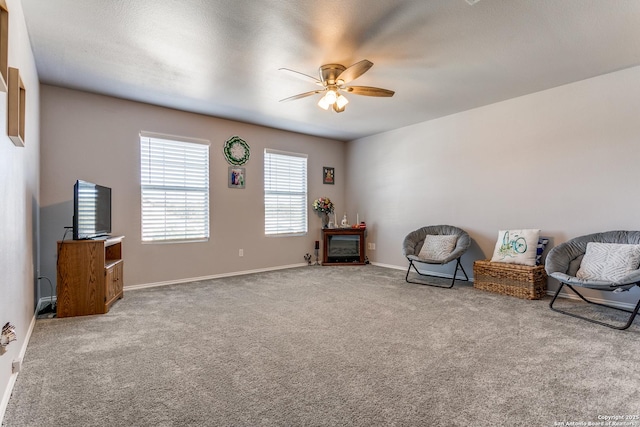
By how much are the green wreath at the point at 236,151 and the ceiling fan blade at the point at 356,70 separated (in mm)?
2557

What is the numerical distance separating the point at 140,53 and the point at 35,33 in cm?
75

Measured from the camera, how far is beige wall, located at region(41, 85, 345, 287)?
12.5 feet

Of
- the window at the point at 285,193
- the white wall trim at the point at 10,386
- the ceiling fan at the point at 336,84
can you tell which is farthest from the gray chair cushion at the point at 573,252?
the white wall trim at the point at 10,386

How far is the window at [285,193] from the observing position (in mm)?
5652

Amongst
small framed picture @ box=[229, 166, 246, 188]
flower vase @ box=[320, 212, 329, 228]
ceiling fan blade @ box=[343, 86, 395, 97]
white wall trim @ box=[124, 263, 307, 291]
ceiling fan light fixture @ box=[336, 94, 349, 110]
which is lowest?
white wall trim @ box=[124, 263, 307, 291]

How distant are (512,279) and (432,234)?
4.51ft

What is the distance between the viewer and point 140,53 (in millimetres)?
3004

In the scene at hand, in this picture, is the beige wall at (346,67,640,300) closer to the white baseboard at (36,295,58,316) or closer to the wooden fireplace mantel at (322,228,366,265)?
the wooden fireplace mantel at (322,228,366,265)

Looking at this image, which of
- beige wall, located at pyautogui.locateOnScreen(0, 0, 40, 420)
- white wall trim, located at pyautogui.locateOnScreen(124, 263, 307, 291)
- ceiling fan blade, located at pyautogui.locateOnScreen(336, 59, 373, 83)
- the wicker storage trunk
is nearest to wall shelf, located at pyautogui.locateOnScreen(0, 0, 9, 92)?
beige wall, located at pyautogui.locateOnScreen(0, 0, 40, 420)

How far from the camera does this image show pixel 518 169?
13.9 feet

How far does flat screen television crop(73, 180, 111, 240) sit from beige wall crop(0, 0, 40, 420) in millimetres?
344

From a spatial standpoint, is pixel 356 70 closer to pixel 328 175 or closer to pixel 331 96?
pixel 331 96

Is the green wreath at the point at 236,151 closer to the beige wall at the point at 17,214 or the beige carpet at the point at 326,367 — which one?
the beige wall at the point at 17,214

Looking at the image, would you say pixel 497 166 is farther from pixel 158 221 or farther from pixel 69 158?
pixel 69 158
